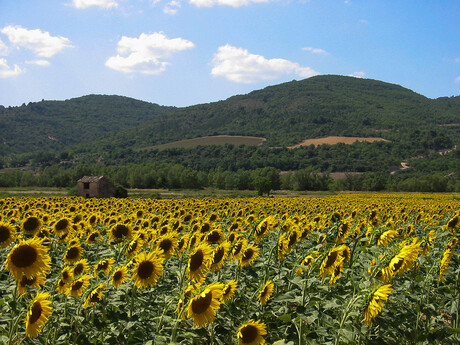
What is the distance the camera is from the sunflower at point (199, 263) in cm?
369

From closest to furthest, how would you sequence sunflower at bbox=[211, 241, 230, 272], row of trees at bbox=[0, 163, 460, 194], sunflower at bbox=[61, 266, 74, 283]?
sunflower at bbox=[211, 241, 230, 272]
sunflower at bbox=[61, 266, 74, 283]
row of trees at bbox=[0, 163, 460, 194]

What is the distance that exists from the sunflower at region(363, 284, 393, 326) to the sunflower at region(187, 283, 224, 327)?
1.02 meters

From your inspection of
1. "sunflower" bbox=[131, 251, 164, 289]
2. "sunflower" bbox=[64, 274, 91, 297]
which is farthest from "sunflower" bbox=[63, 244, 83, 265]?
"sunflower" bbox=[131, 251, 164, 289]

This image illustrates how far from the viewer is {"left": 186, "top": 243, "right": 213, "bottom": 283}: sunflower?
12.1ft

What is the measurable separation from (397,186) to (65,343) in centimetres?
8760

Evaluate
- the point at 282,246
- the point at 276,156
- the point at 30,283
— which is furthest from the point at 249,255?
the point at 276,156

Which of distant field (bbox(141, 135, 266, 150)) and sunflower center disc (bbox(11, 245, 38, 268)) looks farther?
distant field (bbox(141, 135, 266, 150))

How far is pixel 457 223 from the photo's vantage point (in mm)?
6871

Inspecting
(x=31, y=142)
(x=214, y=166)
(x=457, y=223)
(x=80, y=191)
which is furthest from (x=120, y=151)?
(x=457, y=223)

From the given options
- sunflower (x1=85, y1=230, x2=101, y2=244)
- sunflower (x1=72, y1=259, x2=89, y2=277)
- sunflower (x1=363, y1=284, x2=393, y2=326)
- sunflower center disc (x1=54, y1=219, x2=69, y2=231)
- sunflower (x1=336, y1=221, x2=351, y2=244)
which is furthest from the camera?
sunflower center disc (x1=54, y1=219, x2=69, y2=231)

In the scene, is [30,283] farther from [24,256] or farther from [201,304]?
[201,304]

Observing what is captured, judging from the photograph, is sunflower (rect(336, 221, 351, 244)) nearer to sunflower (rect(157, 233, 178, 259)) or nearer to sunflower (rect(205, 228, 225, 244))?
sunflower (rect(205, 228, 225, 244))

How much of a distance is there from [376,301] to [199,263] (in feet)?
5.15

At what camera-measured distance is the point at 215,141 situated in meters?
168
